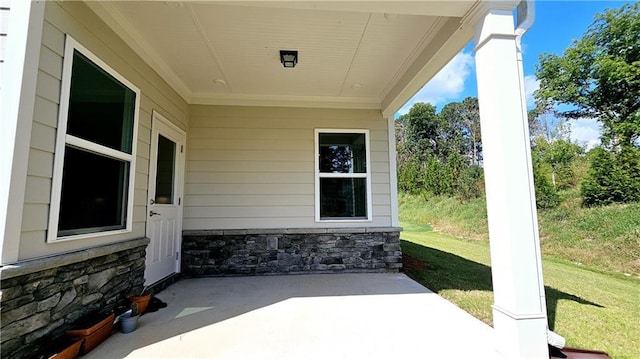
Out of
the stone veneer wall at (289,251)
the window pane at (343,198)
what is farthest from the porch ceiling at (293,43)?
the stone veneer wall at (289,251)

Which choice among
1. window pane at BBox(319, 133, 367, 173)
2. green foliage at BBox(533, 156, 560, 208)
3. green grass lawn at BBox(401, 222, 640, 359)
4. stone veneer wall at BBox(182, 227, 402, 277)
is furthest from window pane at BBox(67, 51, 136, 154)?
green foliage at BBox(533, 156, 560, 208)

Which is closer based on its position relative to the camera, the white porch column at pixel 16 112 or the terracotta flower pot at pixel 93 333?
the white porch column at pixel 16 112

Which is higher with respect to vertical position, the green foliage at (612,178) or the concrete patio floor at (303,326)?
the green foliage at (612,178)

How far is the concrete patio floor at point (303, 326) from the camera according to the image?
1.98 metres

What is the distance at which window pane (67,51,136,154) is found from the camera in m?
2.10

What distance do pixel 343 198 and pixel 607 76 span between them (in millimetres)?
9394

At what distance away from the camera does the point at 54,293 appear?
1.85 metres

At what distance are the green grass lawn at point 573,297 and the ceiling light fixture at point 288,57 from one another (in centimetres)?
331

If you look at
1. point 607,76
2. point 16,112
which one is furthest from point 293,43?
point 607,76

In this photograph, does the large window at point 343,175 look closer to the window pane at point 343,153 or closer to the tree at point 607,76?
the window pane at point 343,153

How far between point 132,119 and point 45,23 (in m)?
1.13

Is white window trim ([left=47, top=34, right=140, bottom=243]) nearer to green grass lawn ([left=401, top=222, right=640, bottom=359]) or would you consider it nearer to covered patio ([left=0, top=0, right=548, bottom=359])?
covered patio ([left=0, top=0, right=548, bottom=359])

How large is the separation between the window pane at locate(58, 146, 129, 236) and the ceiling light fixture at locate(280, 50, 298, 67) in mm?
2064

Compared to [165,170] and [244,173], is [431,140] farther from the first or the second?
[165,170]
